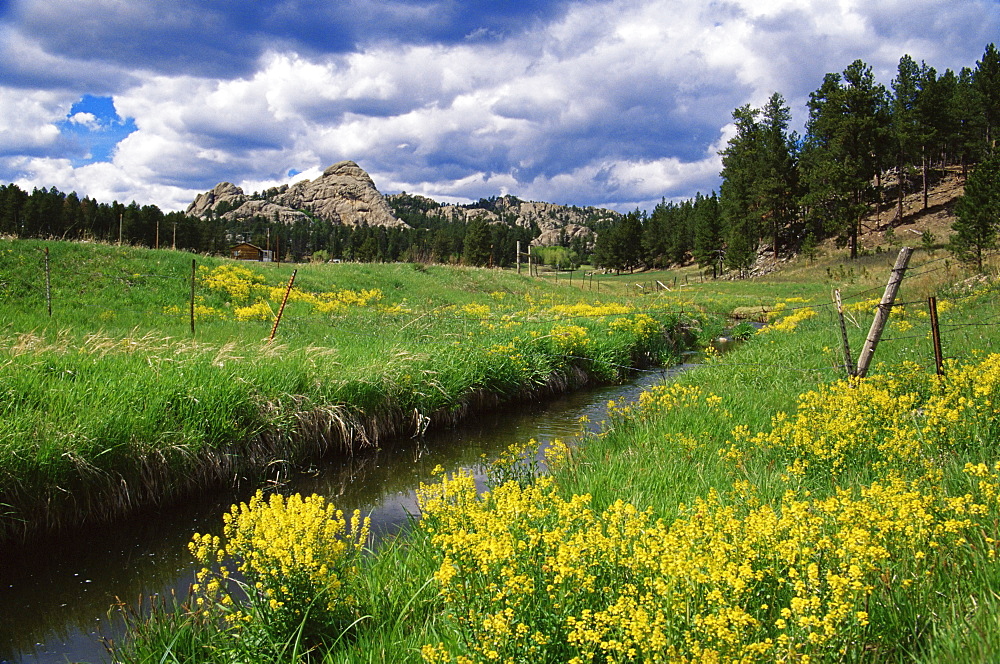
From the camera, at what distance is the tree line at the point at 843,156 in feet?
167

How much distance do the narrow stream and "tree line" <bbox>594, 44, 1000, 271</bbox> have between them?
51231mm

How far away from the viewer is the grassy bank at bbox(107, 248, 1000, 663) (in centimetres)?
254

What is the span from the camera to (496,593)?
2.85m

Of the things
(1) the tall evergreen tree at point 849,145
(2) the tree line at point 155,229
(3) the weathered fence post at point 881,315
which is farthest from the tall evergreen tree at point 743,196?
(3) the weathered fence post at point 881,315

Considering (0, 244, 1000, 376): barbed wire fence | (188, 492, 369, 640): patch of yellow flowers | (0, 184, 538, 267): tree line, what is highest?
(0, 184, 538, 267): tree line

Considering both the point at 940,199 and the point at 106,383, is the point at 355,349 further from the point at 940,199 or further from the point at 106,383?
the point at 940,199

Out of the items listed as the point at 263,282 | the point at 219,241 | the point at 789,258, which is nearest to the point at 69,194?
the point at 219,241

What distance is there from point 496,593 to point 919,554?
220 cm

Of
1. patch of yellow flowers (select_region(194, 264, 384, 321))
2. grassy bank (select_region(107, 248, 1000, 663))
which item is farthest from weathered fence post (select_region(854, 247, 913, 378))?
patch of yellow flowers (select_region(194, 264, 384, 321))

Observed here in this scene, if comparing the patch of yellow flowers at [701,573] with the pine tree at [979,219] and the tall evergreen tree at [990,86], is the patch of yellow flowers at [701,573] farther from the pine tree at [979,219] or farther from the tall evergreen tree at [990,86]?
the tall evergreen tree at [990,86]

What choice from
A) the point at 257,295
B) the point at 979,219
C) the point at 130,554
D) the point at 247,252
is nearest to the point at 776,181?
the point at 979,219

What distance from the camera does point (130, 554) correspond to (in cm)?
613

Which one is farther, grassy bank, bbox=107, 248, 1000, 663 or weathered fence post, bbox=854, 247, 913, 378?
weathered fence post, bbox=854, 247, 913, 378

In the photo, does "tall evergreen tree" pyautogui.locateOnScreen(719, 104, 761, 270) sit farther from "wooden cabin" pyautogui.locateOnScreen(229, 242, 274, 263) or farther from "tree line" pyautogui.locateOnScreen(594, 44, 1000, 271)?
"wooden cabin" pyautogui.locateOnScreen(229, 242, 274, 263)
